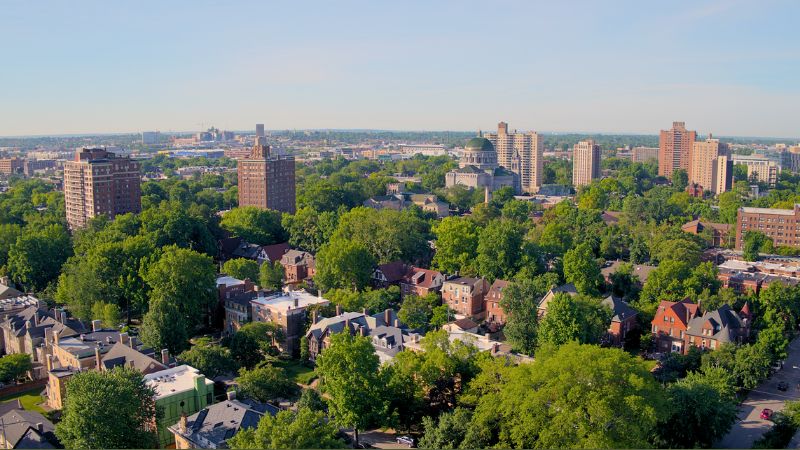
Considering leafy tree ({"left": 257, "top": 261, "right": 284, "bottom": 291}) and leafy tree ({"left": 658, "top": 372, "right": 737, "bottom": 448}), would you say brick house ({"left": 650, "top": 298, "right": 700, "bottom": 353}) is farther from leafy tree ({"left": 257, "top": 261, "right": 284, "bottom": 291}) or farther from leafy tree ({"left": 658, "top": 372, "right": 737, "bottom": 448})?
leafy tree ({"left": 257, "top": 261, "right": 284, "bottom": 291})

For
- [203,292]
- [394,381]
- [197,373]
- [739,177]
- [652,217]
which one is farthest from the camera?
[739,177]

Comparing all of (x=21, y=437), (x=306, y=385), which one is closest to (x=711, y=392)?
(x=306, y=385)

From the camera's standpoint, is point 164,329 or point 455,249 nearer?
point 164,329

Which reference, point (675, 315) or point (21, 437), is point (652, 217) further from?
point (21, 437)

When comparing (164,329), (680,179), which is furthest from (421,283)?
(680,179)

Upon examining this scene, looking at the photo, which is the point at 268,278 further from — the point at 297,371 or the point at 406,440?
the point at 406,440

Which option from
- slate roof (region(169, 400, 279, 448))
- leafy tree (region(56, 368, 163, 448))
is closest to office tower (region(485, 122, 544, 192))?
slate roof (region(169, 400, 279, 448))

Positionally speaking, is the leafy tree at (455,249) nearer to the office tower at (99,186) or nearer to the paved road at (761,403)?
the paved road at (761,403)
